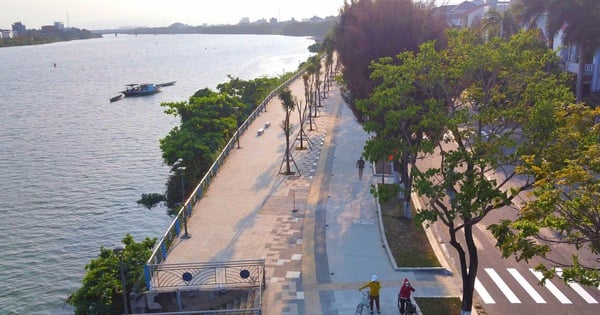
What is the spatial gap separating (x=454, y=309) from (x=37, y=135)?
4840 cm

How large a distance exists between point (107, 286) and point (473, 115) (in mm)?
13449

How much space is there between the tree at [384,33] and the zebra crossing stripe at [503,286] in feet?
43.1

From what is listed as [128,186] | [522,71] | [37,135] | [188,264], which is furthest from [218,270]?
[37,135]

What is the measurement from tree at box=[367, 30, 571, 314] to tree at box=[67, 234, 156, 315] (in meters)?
10.2

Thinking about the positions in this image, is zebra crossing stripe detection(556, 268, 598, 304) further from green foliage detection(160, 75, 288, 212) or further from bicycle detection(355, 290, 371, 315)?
green foliage detection(160, 75, 288, 212)

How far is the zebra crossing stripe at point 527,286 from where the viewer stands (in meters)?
17.7

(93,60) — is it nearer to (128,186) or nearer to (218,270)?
(128,186)

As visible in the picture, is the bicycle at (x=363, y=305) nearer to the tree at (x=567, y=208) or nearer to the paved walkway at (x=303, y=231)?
the paved walkway at (x=303, y=231)

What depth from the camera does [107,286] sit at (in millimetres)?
18156

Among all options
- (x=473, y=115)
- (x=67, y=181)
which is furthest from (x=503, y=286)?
(x=67, y=181)

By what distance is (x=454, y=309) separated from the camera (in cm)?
1684

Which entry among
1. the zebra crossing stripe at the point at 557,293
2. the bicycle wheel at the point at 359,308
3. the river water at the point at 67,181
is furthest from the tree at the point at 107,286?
the zebra crossing stripe at the point at 557,293

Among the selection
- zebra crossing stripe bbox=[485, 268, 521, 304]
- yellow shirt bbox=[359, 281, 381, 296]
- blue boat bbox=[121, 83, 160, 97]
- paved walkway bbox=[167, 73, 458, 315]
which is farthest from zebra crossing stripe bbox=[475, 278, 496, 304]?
blue boat bbox=[121, 83, 160, 97]

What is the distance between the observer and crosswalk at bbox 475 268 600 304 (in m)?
17.7
